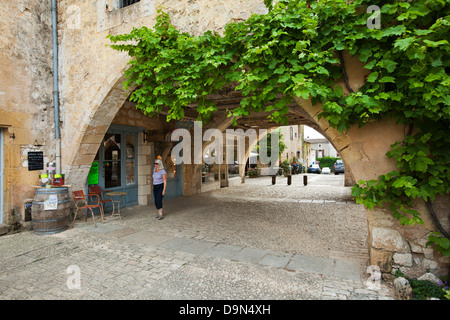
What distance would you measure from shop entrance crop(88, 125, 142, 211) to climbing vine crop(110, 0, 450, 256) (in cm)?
399

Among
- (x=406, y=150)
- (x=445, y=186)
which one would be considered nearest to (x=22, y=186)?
(x=406, y=150)

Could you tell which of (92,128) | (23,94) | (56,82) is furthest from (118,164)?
(23,94)

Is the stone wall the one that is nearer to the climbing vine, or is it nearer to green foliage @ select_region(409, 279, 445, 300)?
the climbing vine

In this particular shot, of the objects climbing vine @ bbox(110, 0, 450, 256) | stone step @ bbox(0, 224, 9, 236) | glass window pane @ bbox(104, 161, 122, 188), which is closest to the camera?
climbing vine @ bbox(110, 0, 450, 256)

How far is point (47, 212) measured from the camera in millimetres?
4512

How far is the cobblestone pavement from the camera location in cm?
261

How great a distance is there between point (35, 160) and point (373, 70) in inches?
225

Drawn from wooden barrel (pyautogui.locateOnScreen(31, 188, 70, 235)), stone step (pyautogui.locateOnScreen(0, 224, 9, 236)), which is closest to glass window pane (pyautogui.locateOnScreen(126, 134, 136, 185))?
wooden barrel (pyautogui.locateOnScreen(31, 188, 70, 235))

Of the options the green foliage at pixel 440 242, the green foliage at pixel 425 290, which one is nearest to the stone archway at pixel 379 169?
the green foliage at pixel 440 242

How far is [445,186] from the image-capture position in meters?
2.50

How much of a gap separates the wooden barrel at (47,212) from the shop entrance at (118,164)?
4.60 ft
